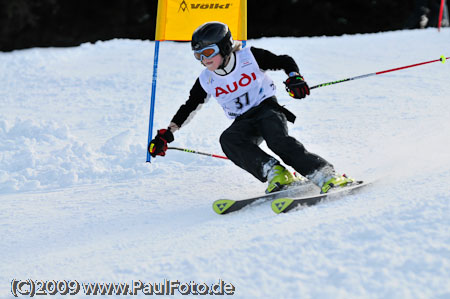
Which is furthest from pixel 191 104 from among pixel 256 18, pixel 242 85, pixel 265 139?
pixel 256 18

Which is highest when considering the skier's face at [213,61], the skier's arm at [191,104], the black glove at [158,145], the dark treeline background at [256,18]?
the dark treeline background at [256,18]

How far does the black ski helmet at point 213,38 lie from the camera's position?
361 centimetres

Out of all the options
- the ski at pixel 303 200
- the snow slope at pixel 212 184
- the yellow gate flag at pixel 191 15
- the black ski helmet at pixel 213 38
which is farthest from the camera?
the yellow gate flag at pixel 191 15

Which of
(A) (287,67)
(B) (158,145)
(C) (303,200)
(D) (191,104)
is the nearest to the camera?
(C) (303,200)

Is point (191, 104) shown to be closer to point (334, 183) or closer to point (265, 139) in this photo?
point (265, 139)

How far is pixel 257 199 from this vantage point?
348 centimetres

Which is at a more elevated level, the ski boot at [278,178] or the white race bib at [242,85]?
the white race bib at [242,85]

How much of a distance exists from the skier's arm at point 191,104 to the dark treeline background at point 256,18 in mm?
14873

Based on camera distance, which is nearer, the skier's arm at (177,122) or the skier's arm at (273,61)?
the skier's arm at (273,61)

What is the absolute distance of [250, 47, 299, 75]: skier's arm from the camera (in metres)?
3.78

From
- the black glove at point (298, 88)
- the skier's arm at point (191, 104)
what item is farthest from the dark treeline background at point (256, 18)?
the black glove at point (298, 88)

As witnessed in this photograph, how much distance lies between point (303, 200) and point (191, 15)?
8.53 feet

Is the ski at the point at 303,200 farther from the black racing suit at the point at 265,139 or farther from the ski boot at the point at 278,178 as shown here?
the ski boot at the point at 278,178

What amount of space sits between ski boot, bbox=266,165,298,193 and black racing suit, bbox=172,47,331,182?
0.13 feet
